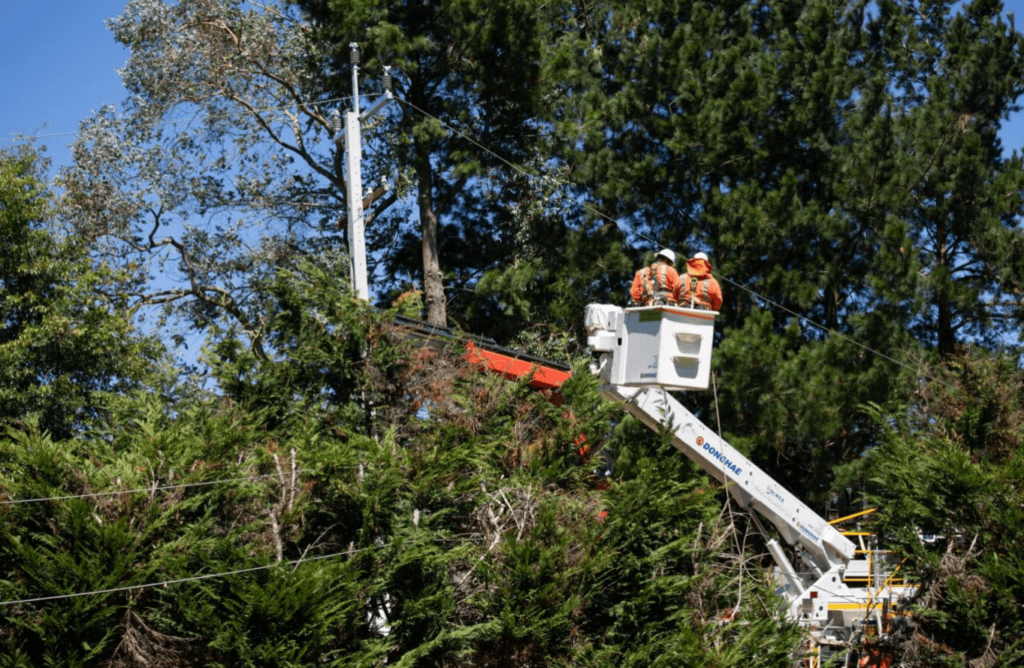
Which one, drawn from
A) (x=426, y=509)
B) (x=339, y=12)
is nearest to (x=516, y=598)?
(x=426, y=509)

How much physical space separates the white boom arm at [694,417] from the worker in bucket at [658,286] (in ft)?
1.04

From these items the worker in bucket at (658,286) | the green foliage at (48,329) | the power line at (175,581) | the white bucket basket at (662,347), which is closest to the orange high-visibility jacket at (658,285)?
the worker in bucket at (658,286)

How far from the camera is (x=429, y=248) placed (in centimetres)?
2233

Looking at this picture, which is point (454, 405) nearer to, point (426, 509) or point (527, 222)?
point (426, 509)

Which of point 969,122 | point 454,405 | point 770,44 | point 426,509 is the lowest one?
point 426,509

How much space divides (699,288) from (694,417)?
1273 millimetres

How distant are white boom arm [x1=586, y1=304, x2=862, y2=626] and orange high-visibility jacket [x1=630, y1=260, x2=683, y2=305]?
32 centimetres

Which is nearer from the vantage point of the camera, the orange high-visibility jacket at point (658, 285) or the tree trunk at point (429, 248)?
the orange high-visibility jacket at point (658, 285)

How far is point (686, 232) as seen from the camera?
20.3 metres

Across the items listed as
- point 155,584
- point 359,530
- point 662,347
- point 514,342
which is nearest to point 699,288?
point 662,347

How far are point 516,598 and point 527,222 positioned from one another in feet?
42.0

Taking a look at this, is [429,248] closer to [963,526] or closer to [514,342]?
[514,342]

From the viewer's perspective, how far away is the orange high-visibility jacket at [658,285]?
37.6 feet

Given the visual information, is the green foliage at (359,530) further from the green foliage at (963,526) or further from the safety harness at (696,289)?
the green foliage at (963,526)
